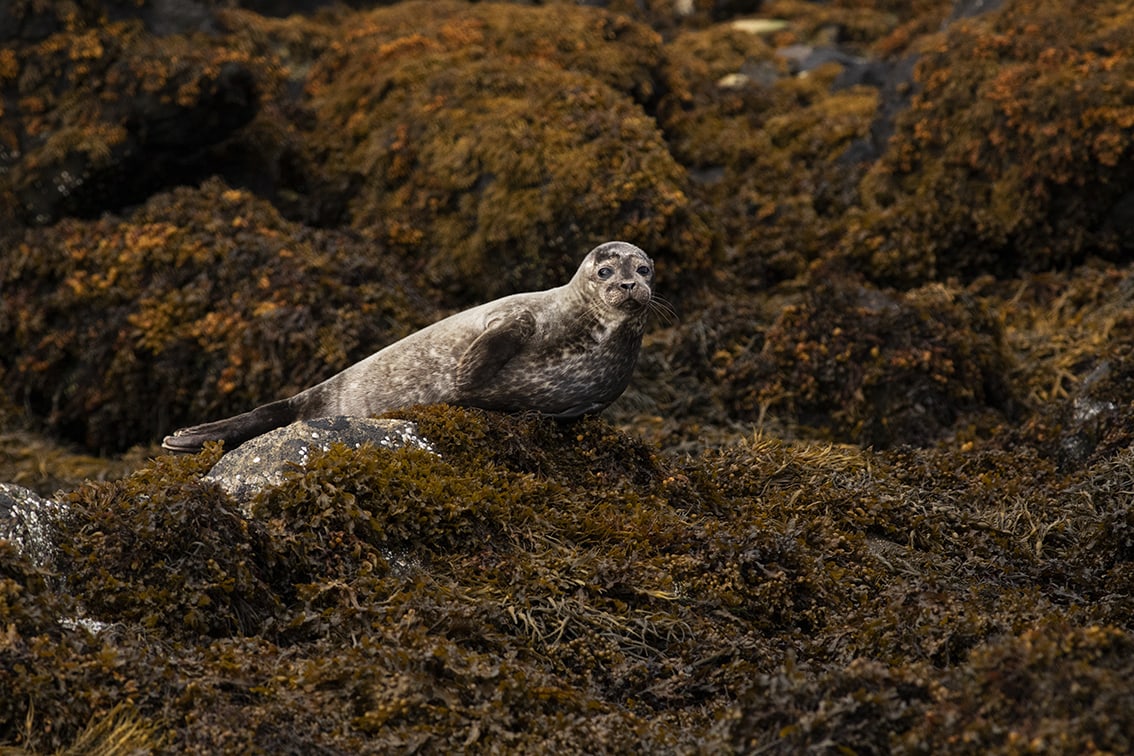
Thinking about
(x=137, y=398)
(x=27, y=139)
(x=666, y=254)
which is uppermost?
(x=27, y=139)

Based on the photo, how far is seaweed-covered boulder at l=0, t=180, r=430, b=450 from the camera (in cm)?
910

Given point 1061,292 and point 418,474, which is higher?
point 418,474

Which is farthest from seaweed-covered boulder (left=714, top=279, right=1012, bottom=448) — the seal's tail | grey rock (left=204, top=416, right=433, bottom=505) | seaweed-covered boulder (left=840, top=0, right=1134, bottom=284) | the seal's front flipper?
grey rock (left=204, top=416, right=433, bottom=505)

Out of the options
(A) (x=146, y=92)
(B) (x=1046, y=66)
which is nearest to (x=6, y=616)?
(A) (x=146, y=92)

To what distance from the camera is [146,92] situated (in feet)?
35.5

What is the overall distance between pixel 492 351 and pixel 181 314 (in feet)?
13.9

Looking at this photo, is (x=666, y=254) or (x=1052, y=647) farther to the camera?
(x=666, y=254)

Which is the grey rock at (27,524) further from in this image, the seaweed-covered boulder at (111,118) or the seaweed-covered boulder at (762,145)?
the seaweed-covered boulder at (762,145)

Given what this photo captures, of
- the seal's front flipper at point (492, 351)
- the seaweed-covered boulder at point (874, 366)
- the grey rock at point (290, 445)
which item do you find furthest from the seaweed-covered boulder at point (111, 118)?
the grey rock at point (290, 445)

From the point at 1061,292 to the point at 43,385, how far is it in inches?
303

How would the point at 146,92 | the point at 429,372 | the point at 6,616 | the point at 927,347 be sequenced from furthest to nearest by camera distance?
the point at 146,92, the point at 927,347, the point at 429,372, the point at 6,616

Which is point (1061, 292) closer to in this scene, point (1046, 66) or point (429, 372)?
point (1046, 66)

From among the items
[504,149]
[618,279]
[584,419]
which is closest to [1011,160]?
[504,149]

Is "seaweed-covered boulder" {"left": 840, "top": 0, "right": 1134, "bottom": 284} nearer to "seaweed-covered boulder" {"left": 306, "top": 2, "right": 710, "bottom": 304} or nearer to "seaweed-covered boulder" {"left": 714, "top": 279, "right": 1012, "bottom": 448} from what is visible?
"seaweed-covered boulder" {"left": 714, "top": 279, "right": 1012, "bottom": 448}
